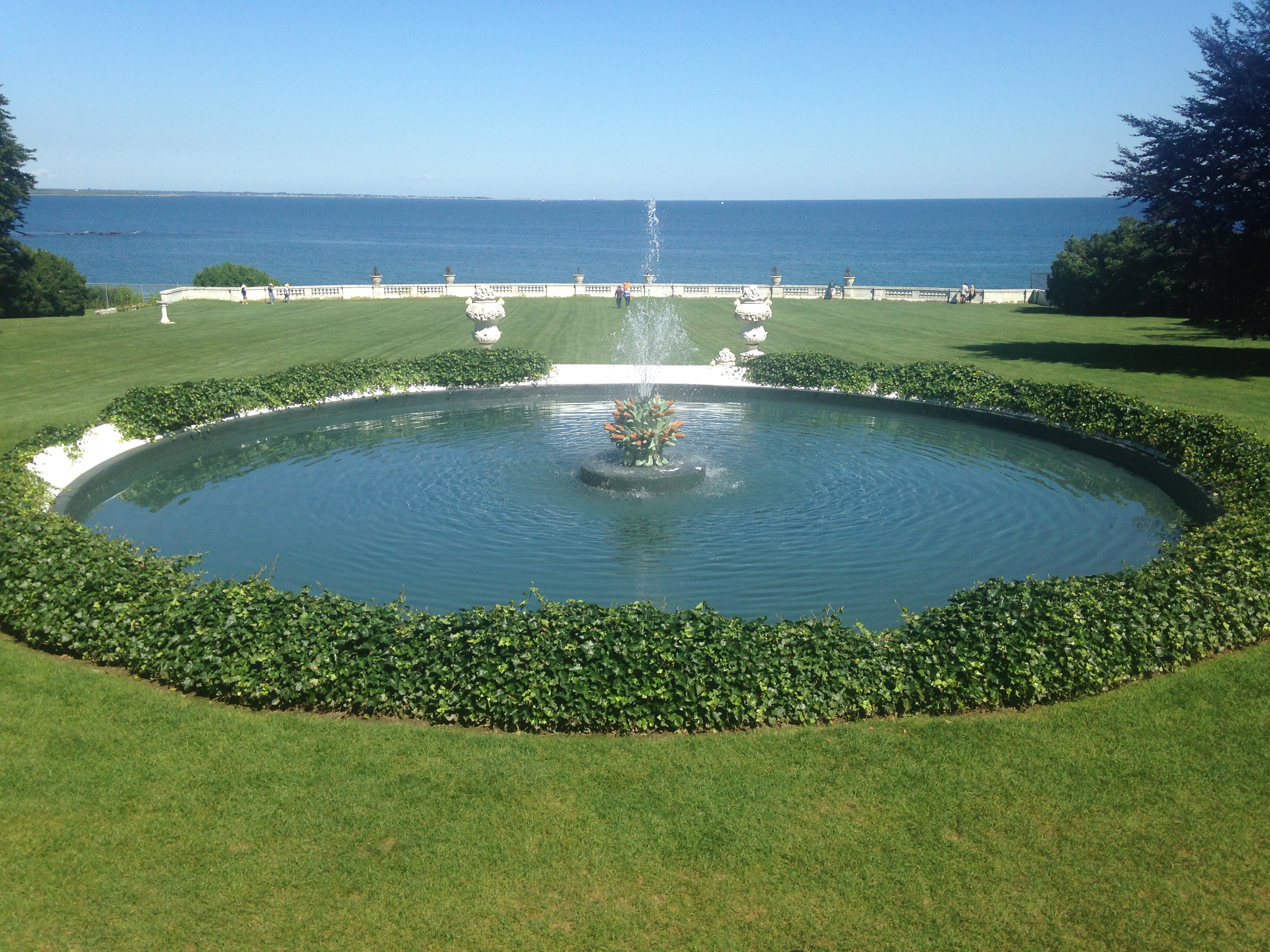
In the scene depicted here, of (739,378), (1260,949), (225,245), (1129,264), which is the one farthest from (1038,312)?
(225,245)

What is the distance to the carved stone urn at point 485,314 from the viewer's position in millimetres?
30984

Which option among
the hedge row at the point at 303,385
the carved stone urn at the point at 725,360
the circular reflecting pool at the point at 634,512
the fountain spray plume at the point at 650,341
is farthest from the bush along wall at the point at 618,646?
the carved stone urn at the point at 725,360

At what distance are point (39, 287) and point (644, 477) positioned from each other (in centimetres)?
3937

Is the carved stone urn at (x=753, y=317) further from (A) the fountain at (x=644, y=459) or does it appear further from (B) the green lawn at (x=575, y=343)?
(A) the fountain at (x=644, y=459)

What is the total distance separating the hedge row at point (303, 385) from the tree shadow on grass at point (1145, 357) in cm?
1623

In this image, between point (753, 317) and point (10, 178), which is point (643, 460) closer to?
point (753, 317)

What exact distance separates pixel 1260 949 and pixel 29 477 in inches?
665

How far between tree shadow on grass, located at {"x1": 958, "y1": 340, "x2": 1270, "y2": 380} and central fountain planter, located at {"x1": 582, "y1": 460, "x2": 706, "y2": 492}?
672 inches

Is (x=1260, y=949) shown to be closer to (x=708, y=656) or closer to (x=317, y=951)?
(x=708, y=656)

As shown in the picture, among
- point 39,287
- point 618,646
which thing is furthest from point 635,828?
point 39,287

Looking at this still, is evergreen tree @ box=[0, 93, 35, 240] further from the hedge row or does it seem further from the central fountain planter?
the central fountain planter

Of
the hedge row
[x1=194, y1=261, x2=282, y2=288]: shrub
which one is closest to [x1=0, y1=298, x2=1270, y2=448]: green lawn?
the hedge row

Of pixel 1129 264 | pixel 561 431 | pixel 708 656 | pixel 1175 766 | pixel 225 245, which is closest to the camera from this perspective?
pixel 1175 766

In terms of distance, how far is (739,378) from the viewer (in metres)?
26.9
